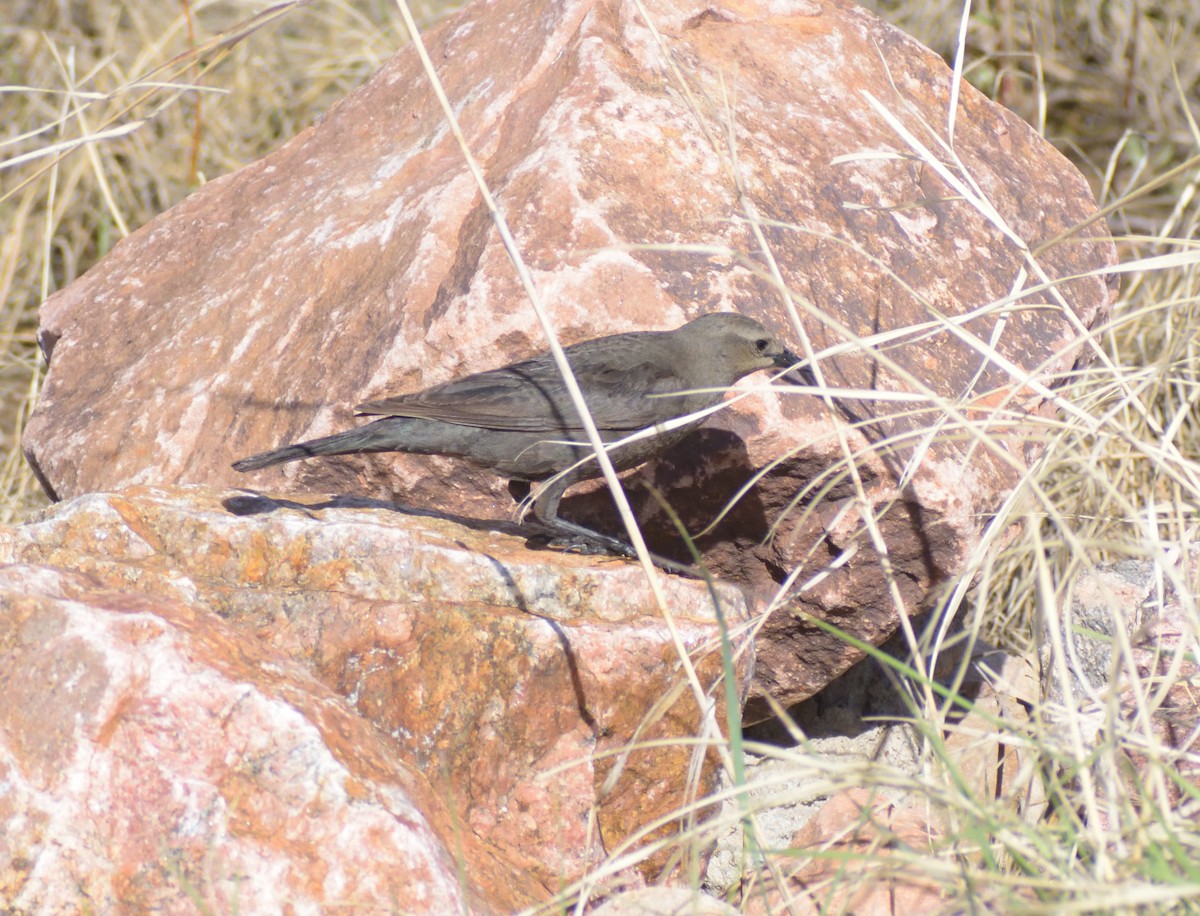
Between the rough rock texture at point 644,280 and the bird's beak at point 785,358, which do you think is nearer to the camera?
the rough rock texture at point 644,280

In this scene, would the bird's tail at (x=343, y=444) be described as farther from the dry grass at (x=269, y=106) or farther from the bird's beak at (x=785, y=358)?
the dry grass at (x=269, y=106)

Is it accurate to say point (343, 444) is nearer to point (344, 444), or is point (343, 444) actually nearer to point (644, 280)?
point (344, 444)

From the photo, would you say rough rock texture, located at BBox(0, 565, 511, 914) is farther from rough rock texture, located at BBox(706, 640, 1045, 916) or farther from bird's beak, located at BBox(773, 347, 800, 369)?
bird's beak, located at BBox(773, 347, 800, 369)

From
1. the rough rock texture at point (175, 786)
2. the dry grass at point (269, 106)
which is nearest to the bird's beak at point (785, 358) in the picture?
the rough rock texture at point (175, 786)

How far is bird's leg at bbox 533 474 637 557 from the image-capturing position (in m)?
3.89

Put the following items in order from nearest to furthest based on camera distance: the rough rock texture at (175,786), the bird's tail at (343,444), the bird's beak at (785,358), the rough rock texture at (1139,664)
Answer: the rough rock texture at (1139,664)
the rough rock texture at (175,786)
the bird's tail at (343,444)
the bird's beak at (785,358)

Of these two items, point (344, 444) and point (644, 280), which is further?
point (644, 280)

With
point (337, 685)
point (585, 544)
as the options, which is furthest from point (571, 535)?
point (337, 685)

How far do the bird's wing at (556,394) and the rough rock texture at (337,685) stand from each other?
0.36 meters

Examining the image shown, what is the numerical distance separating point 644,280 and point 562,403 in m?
0.50

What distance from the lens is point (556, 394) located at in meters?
3.94

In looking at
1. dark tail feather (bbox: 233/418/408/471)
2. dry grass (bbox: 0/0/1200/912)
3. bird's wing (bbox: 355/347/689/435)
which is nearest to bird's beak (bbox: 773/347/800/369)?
bird's wing (bbox: 355/347/689/435)

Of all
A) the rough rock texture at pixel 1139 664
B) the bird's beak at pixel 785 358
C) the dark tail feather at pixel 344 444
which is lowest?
the rough rock texture at pixel 1139 664

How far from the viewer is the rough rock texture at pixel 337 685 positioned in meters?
2.43
